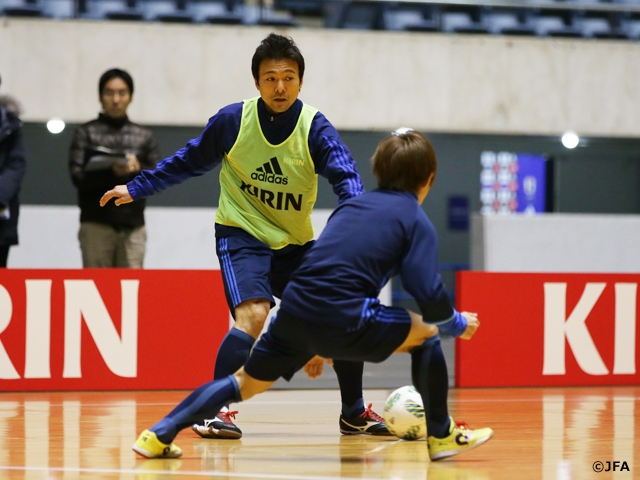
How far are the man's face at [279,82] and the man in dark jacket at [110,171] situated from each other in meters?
2.48

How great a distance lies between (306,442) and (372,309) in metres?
1.02

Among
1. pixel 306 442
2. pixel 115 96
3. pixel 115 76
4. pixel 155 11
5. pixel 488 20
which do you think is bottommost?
pixel 306 442

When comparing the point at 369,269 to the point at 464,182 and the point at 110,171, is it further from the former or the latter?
the point at 464,182

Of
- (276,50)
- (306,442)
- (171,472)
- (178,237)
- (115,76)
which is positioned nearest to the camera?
(171,472)

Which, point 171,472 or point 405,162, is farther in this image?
point 405,162

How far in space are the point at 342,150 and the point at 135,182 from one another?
3.03ft

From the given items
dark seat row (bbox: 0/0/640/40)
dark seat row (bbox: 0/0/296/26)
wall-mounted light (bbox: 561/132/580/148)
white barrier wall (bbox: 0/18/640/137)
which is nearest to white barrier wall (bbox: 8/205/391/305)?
white barrier wall (bbox: 0/18/640/137)

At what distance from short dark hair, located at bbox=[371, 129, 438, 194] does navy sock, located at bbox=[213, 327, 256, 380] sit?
1.03 metres

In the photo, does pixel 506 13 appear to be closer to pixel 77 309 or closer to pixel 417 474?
pixel 77 309

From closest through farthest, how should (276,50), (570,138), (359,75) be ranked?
(276,50), (359,75), (570,138)

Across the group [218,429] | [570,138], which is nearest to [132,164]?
[218,429]

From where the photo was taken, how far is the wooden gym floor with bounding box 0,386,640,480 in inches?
133

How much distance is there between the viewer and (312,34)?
11.7 meters

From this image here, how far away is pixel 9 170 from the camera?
6320mm
